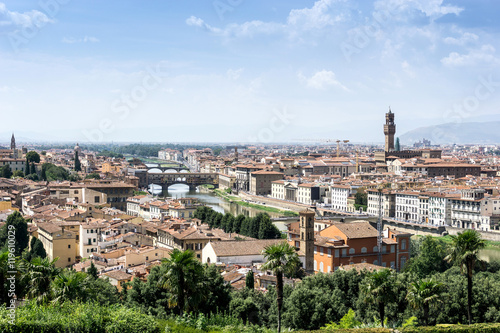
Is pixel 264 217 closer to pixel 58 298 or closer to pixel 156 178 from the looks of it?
pixel 58 298

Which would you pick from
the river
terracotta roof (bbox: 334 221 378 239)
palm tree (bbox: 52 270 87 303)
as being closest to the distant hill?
the river

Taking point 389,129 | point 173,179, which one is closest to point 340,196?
point 173,179

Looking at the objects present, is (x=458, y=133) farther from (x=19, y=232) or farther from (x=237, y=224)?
(x=19, y=232)

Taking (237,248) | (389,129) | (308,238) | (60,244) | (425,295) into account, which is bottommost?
(60,244)

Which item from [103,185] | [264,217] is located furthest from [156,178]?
[264,217]

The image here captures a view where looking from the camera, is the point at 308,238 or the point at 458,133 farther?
the point at 458,133

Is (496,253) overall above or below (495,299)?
below

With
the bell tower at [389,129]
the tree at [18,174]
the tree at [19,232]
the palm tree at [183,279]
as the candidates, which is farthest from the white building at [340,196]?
the palm tree at [183,279]
